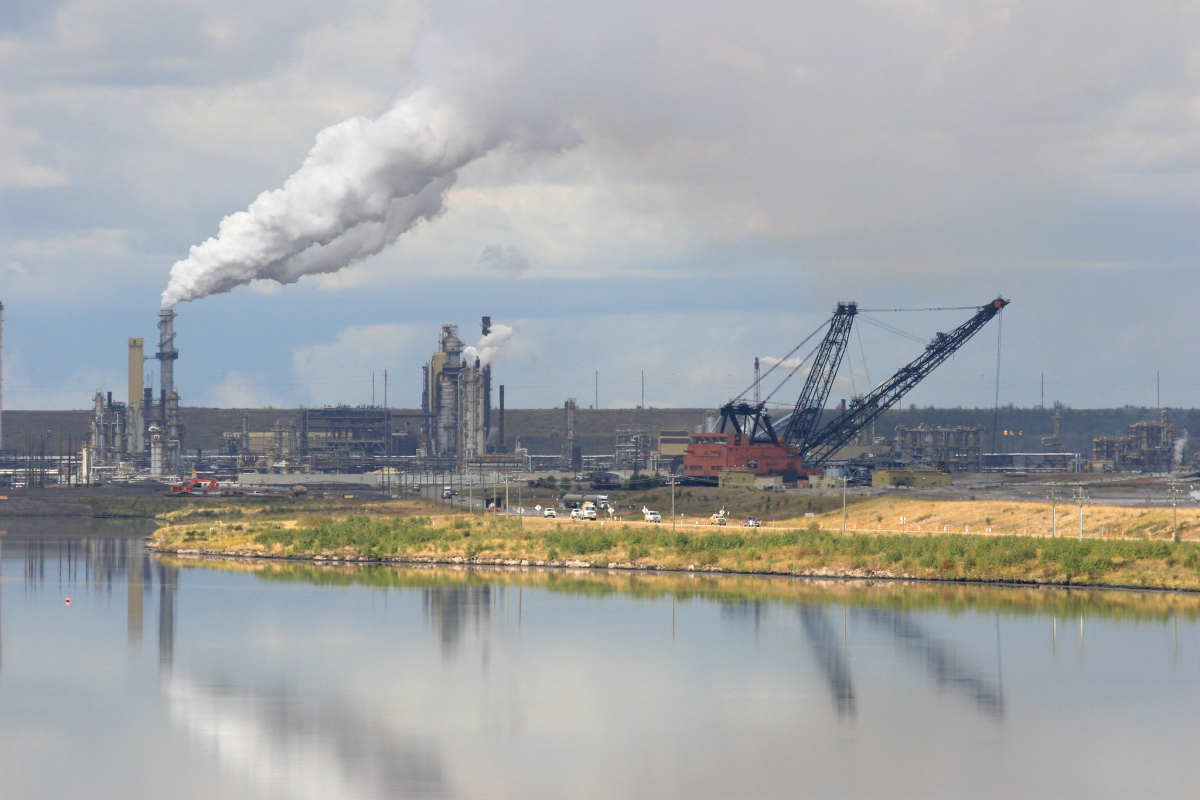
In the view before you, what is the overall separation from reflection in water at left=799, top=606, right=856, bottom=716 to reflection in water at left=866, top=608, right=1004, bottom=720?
1.96 m

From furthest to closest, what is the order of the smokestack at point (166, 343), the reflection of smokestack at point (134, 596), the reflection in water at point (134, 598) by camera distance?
the smokestack at point (166, 343) → the reflection of smokestack at point (134, 596) → the reflection in water at point (134, 598)

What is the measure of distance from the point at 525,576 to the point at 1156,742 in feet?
131

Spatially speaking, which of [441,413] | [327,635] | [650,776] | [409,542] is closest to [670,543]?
[409,542]

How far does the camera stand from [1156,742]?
31016mm

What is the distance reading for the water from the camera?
2783 cm

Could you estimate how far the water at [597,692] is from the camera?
91.3ft

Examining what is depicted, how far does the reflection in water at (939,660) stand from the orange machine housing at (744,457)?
250ft

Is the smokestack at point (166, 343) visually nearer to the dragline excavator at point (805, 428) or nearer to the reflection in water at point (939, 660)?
the dragline excavator at point (805, 428)

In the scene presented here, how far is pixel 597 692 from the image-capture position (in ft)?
122

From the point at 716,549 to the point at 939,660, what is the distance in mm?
30156

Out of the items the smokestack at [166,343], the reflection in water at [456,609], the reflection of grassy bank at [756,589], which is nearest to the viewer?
the reflection in water at [456,609]

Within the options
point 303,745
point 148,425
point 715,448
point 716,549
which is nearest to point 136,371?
point 148,425

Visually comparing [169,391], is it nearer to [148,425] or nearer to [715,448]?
[148,425]

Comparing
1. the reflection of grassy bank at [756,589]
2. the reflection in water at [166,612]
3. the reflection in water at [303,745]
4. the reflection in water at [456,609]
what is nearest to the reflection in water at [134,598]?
the reflection in water at [166,612]
